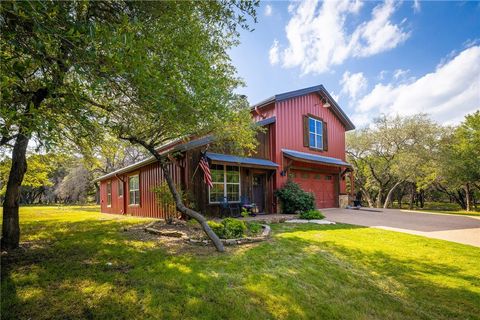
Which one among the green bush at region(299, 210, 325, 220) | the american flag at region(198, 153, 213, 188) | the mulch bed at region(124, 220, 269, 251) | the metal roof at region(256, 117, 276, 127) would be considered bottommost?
the green bush at region(299, 210, 325, 220)

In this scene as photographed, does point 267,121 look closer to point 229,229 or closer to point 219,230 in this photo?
point 229,229

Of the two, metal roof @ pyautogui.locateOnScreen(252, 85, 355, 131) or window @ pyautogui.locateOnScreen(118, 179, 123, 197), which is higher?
metal roof @ pyautogui.locateOnScreen(252, 85, 355, 131)

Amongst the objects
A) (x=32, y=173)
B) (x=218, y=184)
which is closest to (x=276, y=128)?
(x=218, y=184)

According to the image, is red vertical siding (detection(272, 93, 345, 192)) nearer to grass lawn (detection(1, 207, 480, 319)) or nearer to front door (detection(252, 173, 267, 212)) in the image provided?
front door (detection(252, 173, 267, 212))

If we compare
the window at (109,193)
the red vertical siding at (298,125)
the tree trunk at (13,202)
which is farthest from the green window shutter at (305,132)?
the window at (109,193)

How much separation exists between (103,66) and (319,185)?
14.2m

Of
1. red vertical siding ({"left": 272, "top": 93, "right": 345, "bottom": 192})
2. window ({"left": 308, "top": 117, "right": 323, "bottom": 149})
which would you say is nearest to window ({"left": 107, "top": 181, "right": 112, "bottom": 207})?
red vertical siding ({"left": 272, "top": 93, "right": 345, "bottom": 192})

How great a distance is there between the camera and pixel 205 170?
31.0 feet

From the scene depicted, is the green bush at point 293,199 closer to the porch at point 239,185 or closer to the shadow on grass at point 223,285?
the porch at point 239,185

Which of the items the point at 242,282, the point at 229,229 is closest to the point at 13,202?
the point at 229,229

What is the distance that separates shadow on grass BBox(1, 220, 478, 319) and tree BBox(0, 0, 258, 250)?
1307 mm

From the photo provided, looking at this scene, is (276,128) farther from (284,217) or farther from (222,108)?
(222,108)

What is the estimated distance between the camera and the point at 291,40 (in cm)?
816

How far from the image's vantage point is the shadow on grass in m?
3.01
